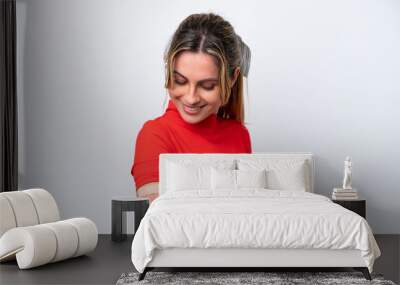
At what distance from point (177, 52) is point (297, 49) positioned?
1.23 meters

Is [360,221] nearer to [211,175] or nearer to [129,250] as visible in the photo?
[211,175]

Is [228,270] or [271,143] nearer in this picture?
[228,270]

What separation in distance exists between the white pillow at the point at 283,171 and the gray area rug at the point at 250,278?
4.79ft

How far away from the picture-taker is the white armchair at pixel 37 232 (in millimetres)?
5379

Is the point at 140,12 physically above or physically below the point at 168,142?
above

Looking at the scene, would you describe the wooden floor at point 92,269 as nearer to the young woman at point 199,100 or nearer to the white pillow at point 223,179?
the white pillow at point 223,179

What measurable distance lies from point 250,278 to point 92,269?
4.23ft

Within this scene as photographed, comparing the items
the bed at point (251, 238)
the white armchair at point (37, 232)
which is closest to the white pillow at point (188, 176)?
the white armchair at point (37, 232)

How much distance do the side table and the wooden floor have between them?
0.99 feet

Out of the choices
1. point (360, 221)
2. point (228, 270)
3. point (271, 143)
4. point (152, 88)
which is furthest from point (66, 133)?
point (360, 221)

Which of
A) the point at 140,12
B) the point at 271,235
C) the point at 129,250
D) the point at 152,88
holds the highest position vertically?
the point at 140,12

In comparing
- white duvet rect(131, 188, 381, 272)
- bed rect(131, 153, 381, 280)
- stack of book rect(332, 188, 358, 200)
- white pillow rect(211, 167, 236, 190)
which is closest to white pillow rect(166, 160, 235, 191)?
white pillow rect(211, 167, 236, 190)

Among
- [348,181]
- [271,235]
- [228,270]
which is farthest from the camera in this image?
[348,181]

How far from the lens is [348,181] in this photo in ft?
23.4
